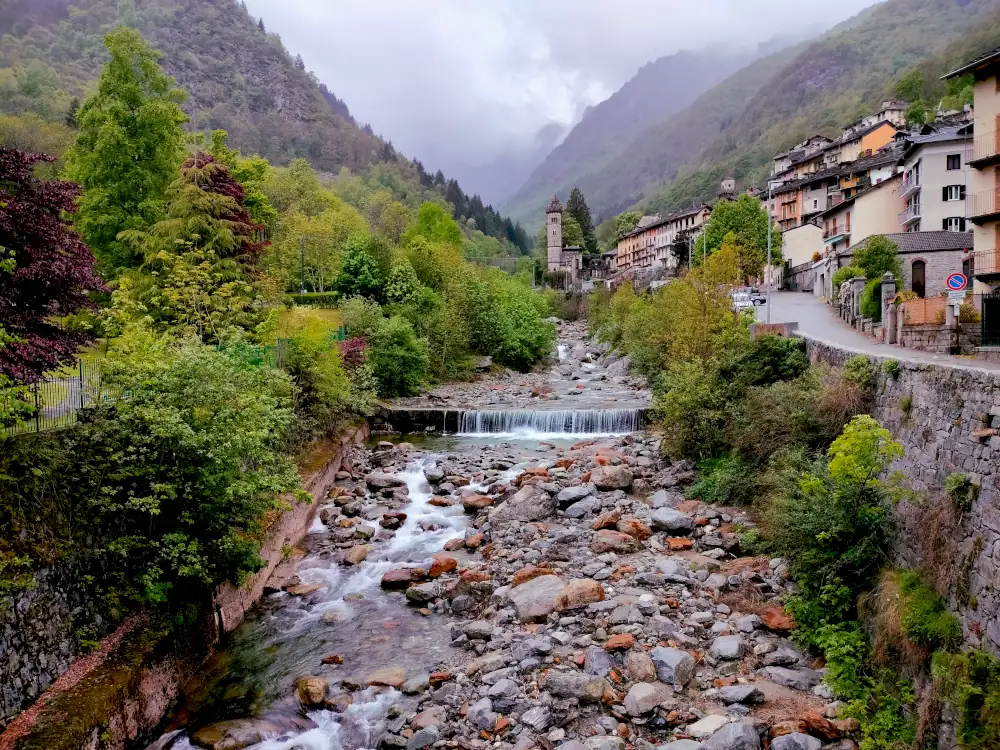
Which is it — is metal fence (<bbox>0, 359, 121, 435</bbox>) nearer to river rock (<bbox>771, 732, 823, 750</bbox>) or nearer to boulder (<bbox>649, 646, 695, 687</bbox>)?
boulder (<bbox>649, 646, 695, 687</bbox>)

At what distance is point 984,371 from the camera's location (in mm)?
10734

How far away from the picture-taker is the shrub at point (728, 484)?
18578 mm

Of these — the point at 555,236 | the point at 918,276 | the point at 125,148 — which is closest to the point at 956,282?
the point at 918,276

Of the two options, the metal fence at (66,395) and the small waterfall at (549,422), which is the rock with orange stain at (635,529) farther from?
the small waterfall at (549,422)

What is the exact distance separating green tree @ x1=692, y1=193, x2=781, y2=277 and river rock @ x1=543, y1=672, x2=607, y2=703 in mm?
54571

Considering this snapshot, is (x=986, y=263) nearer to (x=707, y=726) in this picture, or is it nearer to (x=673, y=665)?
(x=673, y=665)

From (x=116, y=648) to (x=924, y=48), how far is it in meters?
238

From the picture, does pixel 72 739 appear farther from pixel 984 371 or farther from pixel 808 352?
pixel 808 352

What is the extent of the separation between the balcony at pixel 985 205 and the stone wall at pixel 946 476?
16.0 metres

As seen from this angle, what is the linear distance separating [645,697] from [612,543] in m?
6.50

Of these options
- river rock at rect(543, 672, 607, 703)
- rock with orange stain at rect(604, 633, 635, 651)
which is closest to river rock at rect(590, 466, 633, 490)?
rock with orange stain at rect(604, 633, 635, 651)

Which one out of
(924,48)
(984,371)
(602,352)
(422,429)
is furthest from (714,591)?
(924,48)

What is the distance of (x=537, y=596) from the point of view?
13.7 meters

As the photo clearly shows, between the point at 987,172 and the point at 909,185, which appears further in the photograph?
→ the point at 909,185
